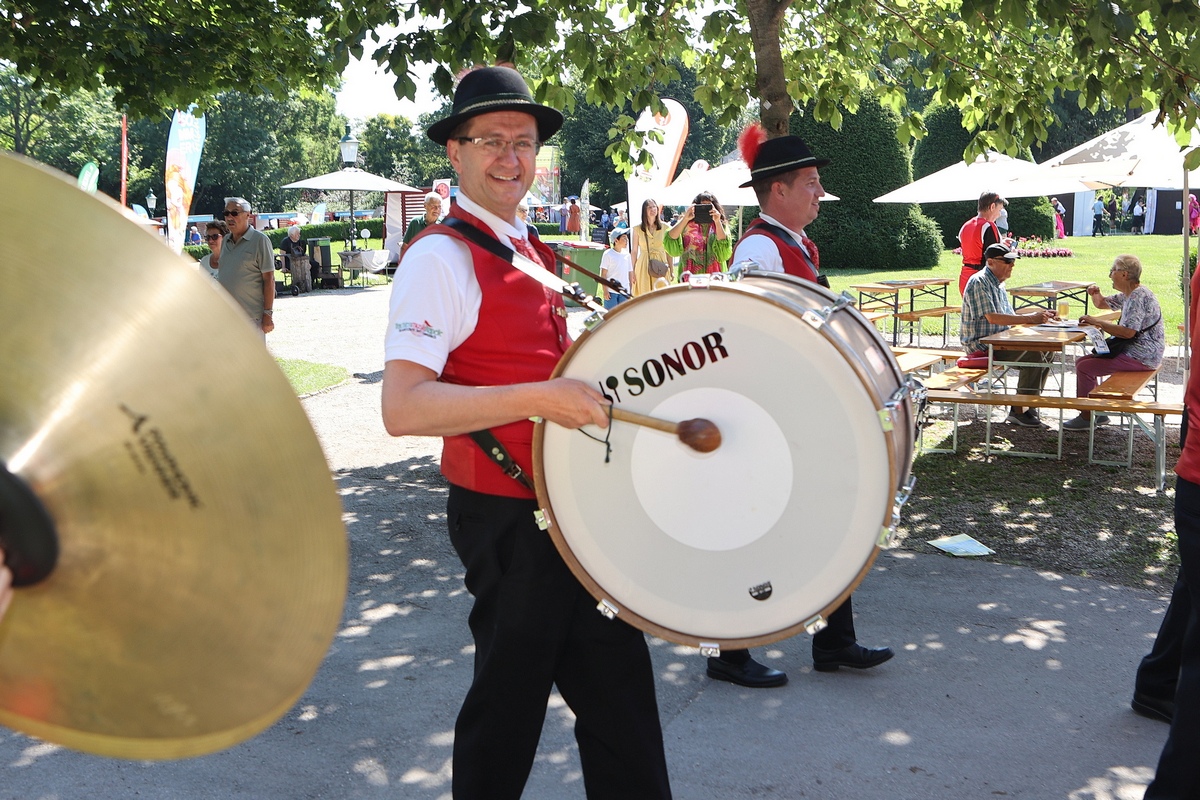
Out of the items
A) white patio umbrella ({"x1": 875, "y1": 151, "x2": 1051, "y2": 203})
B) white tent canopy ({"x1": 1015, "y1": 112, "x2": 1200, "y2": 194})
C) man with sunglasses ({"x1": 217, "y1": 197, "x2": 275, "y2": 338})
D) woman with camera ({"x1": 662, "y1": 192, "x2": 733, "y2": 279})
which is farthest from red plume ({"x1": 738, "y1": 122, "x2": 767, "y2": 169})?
white patio umbrella ({"x1": 875, "y1": 151, "x2": 1051, "y2": 203})

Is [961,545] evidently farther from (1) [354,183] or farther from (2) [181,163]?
(1) [354,183]

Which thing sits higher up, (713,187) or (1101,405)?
(713,187)

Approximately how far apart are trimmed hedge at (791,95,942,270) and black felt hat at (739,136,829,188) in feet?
58.5

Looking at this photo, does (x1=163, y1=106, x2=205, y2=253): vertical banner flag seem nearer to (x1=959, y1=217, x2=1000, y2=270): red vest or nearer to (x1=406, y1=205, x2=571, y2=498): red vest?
(x1=959, y1=217, x2=1000, y2=270): red vest

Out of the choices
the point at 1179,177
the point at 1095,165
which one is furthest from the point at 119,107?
the point at 1179,177

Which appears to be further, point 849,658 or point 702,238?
point 702,238

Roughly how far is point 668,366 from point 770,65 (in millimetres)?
4880

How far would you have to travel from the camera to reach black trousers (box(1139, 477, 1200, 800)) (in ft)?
9.30

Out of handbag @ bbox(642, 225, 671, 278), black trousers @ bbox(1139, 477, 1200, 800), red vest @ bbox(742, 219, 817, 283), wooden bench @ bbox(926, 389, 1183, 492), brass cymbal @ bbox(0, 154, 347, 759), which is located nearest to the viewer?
brass cymbal @ bbox(0, 154, 347, 759)

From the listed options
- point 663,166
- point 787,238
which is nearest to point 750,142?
point 787,238

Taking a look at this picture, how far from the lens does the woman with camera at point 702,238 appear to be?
9.13 m

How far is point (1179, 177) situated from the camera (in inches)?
380

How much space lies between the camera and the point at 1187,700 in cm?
284

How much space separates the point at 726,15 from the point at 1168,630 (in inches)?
206
